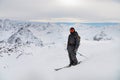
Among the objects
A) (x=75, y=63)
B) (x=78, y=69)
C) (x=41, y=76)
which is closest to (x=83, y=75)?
(x=78, y=69)

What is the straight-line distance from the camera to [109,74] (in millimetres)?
13164

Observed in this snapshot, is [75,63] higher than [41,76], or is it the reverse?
[75,63]

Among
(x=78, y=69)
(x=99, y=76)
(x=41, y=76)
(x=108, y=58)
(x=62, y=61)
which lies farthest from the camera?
(x=62, y=61)

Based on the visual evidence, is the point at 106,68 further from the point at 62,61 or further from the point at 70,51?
the point at 62,61

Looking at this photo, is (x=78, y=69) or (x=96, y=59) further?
(x=96, y=59)

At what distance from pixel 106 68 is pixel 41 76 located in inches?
182

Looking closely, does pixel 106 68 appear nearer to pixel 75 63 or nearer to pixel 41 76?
pixel 75 63

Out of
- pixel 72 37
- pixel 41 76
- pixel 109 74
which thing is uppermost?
pixel 72 37

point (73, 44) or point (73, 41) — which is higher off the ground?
point (73, 41)

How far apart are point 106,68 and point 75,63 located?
7.49 ft

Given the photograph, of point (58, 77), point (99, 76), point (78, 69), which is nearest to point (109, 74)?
point (99, 76)

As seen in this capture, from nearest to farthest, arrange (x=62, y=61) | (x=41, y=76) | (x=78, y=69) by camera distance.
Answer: (x=78, y=69) → (x=41, y=76) → (x=62, y=61)

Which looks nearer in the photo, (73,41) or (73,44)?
(73,41)

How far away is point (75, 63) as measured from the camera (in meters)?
15.6
